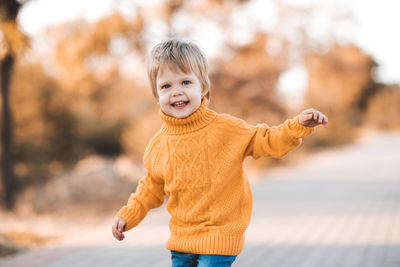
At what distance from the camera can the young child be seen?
2.10 meters

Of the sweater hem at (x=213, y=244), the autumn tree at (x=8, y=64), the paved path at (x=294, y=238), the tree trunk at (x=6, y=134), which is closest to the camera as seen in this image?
the sweater hem at (x=213, y=244)

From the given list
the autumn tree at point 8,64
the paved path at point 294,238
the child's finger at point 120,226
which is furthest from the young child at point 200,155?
the autumn tree at point 8,64

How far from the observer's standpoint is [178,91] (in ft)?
6.94

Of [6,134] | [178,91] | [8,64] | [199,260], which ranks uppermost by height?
[8,64]

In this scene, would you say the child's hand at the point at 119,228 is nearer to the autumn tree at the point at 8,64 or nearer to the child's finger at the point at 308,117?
the child's finger at the point at 308,117

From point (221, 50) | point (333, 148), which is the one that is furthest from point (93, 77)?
point (333, 148)

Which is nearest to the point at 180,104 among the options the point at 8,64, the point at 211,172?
the point at 211,172

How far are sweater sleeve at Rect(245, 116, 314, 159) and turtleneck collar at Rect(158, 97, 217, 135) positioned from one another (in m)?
0.24

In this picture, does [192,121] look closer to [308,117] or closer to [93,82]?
[308,117]

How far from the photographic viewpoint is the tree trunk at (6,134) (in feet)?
23.2

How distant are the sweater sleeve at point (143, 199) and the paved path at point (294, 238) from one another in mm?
2112

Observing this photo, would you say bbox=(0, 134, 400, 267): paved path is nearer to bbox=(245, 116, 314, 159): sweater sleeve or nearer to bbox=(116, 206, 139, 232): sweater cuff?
bbox=(116, 206, 139, 232): sweater cuff

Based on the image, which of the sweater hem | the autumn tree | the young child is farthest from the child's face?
the autumn tree

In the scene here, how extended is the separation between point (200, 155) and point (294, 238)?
3426 mm
